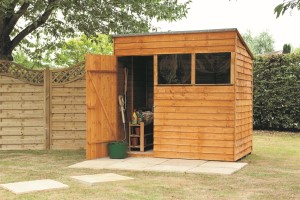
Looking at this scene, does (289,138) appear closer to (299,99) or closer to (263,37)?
(299,99)

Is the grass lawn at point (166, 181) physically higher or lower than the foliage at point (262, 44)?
lower

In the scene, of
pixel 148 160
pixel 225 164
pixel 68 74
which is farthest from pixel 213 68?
pixel 68 74

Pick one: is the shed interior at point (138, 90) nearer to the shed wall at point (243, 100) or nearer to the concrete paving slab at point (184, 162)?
the concrete paving slab at point (184, 162)

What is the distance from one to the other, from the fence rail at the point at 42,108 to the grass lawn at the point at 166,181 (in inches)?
36.1

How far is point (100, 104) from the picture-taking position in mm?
9734

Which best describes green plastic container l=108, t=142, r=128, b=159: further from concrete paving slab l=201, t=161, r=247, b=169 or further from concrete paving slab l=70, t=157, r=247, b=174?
concrete paving slab l=201, t=161, r=247, b=169

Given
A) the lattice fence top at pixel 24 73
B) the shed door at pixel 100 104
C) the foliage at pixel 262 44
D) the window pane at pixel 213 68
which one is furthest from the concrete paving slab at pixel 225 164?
the foliage at pixel 262 44

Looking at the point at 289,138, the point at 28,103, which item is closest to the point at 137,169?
the point at 28,103

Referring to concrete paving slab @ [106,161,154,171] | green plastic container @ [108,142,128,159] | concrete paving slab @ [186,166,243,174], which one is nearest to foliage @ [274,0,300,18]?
concrete paving slab @ [186,166,243,174]

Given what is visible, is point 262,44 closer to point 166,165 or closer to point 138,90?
point 138,90

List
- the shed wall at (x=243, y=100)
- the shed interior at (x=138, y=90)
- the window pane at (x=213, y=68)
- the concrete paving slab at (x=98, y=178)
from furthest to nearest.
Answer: the shed interior at (x=138, y=90)
the shed wall at (x=243, y=100)
the window pane at (x=213, y=68)
the concrete paving slab at (x=98, y=178)

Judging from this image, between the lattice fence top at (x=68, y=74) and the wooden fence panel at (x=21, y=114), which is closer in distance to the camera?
the lattice fence top at (x=68, y=74)

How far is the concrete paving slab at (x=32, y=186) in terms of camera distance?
657 centimetres

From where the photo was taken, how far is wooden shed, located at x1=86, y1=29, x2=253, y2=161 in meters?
9.19
